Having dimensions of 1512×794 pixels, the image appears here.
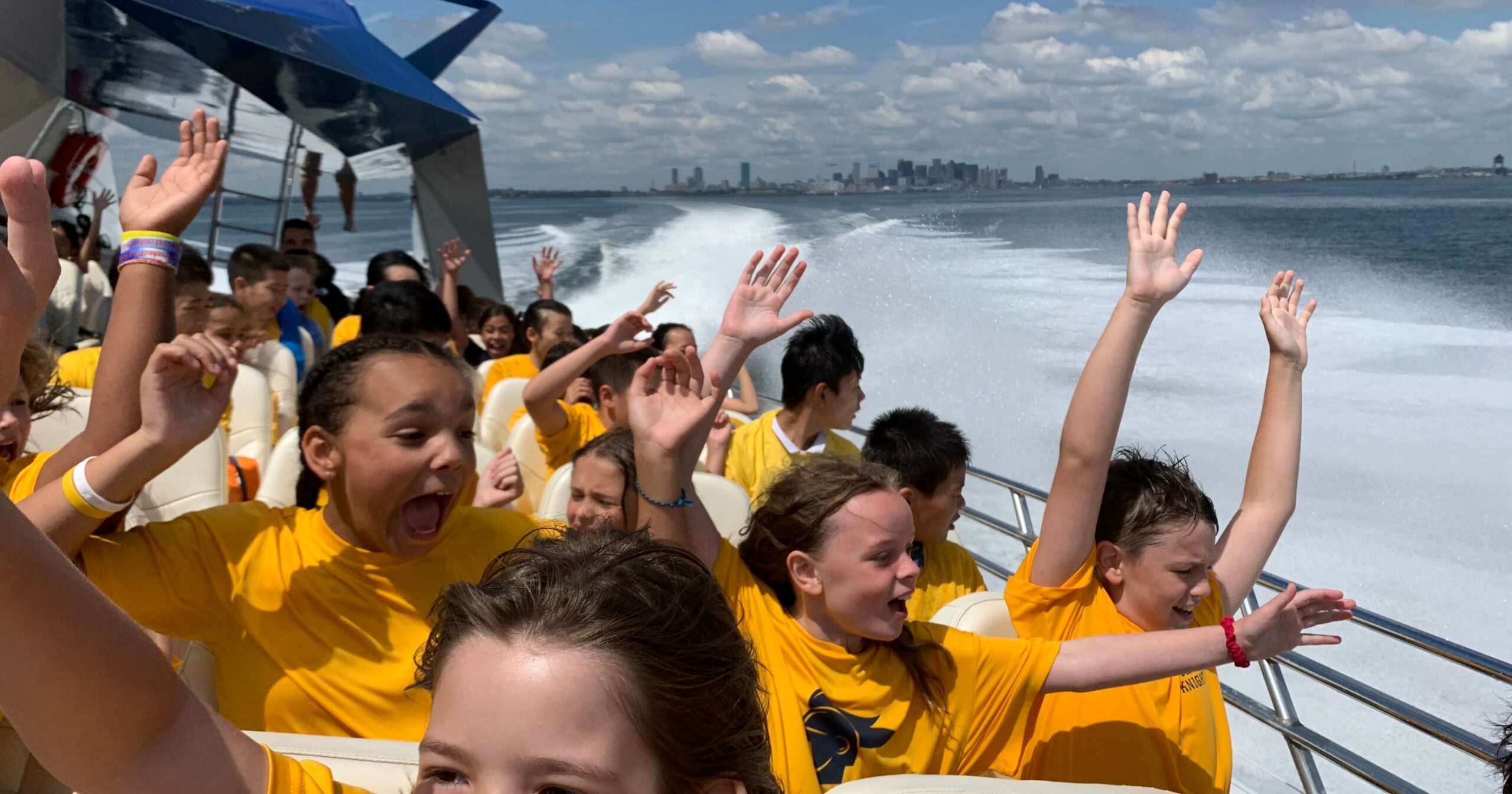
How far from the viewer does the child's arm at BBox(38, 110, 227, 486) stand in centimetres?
201

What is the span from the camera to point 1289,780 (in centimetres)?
539

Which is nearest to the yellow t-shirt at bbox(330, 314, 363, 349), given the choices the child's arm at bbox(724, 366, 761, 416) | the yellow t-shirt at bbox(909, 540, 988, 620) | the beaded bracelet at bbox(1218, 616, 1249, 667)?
the child's arm at bbox(724, 366, 761, 416)

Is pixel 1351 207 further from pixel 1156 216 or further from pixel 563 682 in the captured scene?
pixel 563 682

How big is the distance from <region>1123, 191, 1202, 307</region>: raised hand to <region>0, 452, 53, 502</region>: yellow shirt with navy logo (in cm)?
210

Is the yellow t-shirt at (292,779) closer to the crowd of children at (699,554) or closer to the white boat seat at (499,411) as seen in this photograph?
the crowd of children at (699,554)

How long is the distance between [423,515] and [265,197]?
11901 millimetres

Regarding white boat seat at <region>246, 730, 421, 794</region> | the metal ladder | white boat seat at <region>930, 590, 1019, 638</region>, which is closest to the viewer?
white boat seat at <region>246, 730, 421, 794</region>

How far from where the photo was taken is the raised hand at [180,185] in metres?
2.15

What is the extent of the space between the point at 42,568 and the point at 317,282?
8.06 m

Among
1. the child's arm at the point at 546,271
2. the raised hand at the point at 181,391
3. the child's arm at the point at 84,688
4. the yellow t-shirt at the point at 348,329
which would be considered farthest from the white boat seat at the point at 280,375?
the child's arm at the point at 84,688

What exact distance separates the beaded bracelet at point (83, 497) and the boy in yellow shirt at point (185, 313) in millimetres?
2173

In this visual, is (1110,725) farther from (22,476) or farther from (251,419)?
(251,419)

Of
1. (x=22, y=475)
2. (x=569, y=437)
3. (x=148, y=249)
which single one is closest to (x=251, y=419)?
(x=569, y=437)

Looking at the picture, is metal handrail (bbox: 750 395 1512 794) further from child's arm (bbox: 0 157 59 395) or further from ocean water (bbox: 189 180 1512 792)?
child's arm (bbox: 0 157 59 395)
